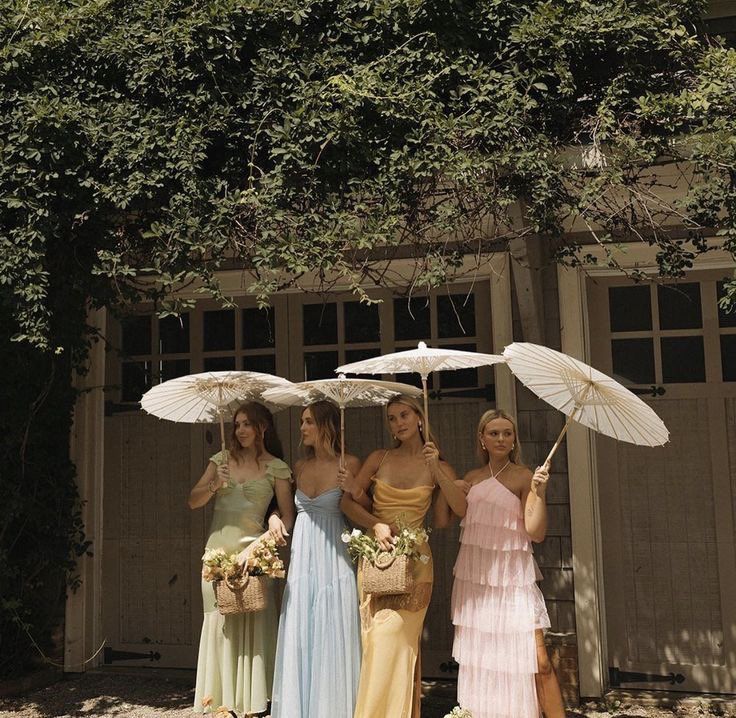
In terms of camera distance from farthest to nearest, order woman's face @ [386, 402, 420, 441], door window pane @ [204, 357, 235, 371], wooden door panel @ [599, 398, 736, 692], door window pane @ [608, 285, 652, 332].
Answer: door window pane @ [204, 357, 235, 371] → door window pane @ [608, 285, 652, 332] → wooden door panel @ [599, 398, 736, 692] → woman's face @ [386, 402, 420, 441]

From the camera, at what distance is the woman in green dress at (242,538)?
499 cm

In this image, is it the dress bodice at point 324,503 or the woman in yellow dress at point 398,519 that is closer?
the woman in yellow dress at point 398,519

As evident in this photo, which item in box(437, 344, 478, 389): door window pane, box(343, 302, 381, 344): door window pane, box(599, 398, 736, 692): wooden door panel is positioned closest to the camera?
box(599, 398, 736, 692): wooden door panel

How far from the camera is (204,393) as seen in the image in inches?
203

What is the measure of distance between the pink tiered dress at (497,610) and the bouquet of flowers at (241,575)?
1.03 metres

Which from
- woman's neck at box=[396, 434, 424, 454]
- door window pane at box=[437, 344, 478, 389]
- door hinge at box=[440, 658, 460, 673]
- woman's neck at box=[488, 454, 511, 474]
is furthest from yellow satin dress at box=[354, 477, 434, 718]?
door window pane at box=[437, 344, 478, 389]

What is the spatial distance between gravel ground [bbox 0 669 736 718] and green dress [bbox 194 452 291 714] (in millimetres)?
829

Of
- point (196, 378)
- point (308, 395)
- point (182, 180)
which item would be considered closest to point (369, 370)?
point (308, 395)

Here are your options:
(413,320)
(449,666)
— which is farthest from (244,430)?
(449,666)

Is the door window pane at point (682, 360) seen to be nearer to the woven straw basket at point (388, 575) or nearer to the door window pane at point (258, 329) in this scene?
the woven straw basket at point (388, 575)

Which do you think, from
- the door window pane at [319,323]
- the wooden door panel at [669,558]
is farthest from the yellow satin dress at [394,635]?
the door window pane at [319,323]

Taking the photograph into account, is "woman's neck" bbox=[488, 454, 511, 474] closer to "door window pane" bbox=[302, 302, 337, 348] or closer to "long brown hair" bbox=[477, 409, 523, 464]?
"long brown hair" bbox=[477, 409, 523, 464]

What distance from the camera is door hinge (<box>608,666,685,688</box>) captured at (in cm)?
585

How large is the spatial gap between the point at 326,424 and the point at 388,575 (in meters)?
0.95
